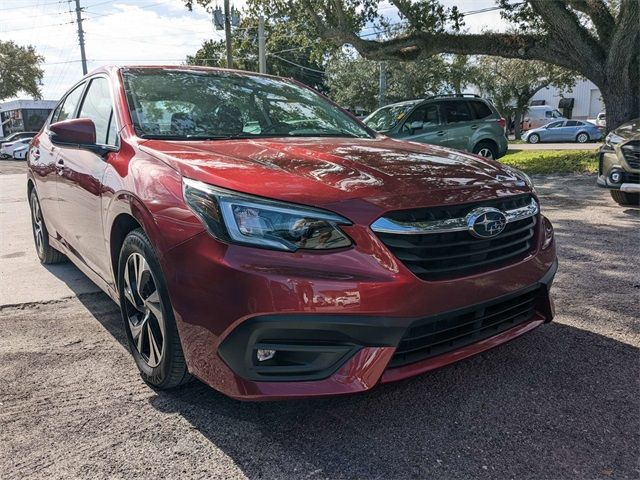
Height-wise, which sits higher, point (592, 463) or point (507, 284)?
point (507, 284)

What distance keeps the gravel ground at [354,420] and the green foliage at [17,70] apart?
182 ft

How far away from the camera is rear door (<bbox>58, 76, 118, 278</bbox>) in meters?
3.11

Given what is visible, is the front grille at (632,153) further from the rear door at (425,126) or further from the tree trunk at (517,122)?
the tree trunk at (517,122)

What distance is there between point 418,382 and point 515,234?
89 cm

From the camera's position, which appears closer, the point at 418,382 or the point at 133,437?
the point at 133,437

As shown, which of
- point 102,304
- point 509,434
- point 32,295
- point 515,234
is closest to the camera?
point 509,434

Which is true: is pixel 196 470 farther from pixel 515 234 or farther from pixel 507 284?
pixel 515 234

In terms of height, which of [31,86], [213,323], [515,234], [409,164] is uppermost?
[31,86]

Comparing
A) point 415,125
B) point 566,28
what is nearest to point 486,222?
point 415,125

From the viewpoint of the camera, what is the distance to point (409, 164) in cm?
263

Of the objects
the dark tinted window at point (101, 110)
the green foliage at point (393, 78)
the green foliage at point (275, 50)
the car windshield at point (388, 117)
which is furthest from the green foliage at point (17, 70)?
the dark tinted window at point (101, 110)

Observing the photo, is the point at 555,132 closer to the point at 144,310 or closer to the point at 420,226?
the point at 420,226

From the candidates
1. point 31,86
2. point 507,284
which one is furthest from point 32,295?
point 31,86

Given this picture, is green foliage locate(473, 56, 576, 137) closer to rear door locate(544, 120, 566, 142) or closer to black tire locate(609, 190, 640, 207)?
rear door locate(544, 120, 566, 142)
